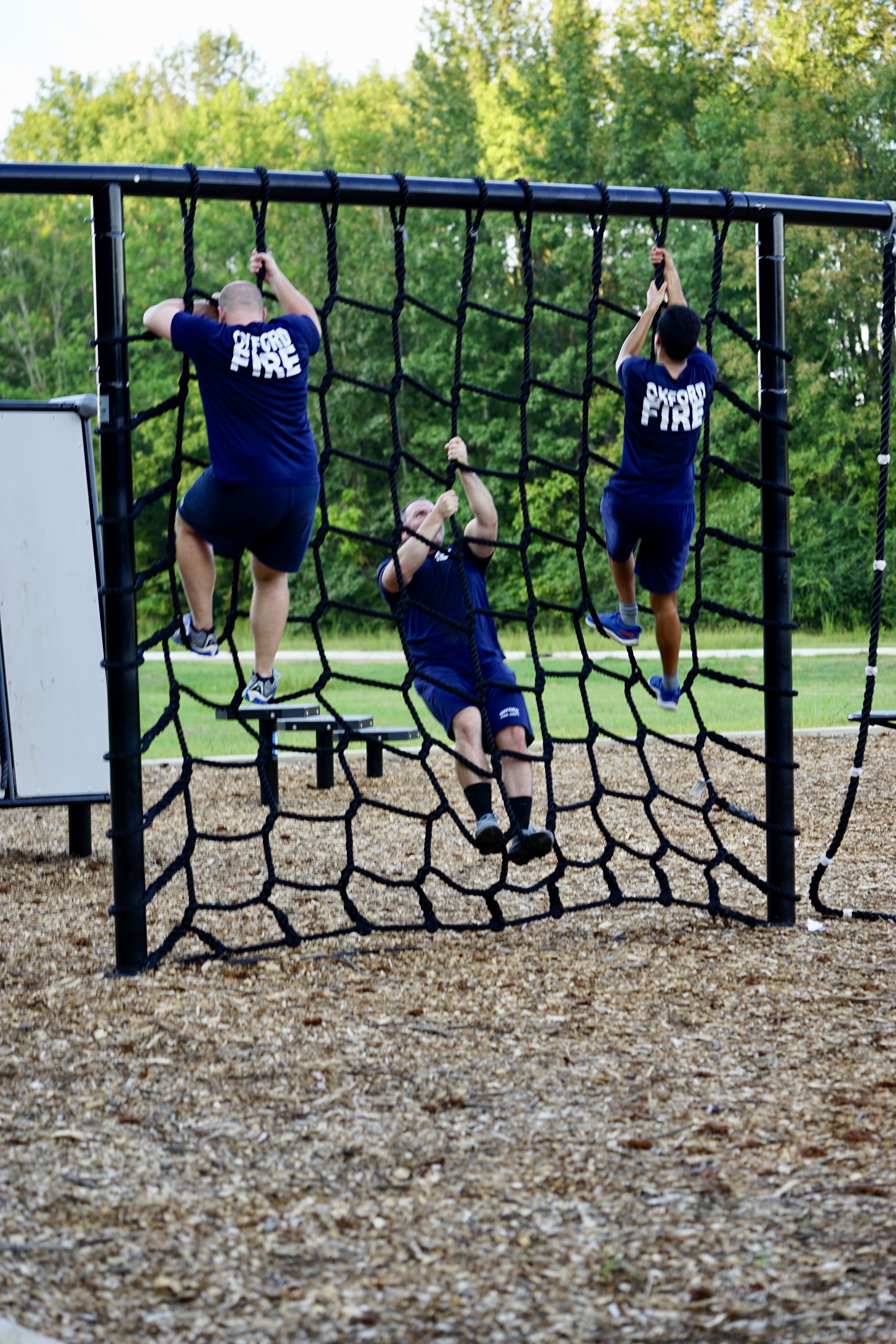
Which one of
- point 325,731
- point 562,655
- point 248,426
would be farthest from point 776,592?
point 562,655

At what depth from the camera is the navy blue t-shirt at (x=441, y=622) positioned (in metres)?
4.88

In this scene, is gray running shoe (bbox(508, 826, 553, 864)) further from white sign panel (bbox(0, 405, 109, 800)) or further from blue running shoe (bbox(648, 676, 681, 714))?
white sign panel (bbox(0, 405, 109, 800))

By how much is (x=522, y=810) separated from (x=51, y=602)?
2.40m

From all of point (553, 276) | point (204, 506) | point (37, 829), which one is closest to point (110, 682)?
point (204, 506)

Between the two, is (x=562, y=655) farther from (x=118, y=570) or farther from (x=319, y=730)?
(x=118, y=570)

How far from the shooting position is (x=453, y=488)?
4570 millimetres

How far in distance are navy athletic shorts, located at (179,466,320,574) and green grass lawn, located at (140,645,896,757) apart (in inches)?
177

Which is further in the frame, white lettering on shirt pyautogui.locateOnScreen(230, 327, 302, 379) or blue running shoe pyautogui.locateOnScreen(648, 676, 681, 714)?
blue running shoe pyautogui.locateOnScreen(648, 676, 681, 714)

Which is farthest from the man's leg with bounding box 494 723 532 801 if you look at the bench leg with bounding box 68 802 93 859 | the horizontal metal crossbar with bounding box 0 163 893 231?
the bench leg with bounding box 68 802 93 859

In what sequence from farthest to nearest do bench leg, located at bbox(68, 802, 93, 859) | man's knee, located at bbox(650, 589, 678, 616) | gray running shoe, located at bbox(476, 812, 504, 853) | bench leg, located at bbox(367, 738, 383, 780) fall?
bench leg, located at bbox(367, 738, 383, 780) → bench leg, located at bbox(68, 802, 93, 859) → man's knee, located at bbox(650, 589, 678, 616) → gray running shoe, located at bbox(476, 812, 504, 853)

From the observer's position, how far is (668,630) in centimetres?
507

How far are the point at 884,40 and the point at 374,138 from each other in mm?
11510

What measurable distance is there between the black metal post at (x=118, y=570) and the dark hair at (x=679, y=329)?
5.63 ft

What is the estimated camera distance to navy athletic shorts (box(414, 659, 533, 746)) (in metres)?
4.85
